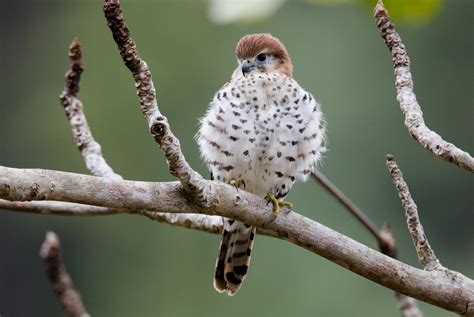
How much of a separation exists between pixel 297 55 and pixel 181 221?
11685mm

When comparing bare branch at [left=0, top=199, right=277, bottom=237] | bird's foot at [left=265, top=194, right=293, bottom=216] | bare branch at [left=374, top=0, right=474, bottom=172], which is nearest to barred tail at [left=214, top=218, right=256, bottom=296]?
bare branch at [left=0, top=199, right=277, bottom=237]

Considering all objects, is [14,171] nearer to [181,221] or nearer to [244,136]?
[181,221]

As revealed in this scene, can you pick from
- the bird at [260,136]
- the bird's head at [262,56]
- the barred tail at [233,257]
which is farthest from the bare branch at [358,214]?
the bird's head at [262,56]

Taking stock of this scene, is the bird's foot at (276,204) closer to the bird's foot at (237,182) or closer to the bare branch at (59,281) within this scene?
the bird's foot at (237,182)

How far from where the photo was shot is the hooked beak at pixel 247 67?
509cm

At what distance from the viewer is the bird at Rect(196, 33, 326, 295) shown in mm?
4641

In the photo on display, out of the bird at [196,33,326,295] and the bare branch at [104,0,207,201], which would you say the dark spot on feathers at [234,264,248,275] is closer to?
the bird at [196,33,326,295]

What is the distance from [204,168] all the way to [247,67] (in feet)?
24.7

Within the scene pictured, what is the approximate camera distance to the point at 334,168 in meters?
13.9

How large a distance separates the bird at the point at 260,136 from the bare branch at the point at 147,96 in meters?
1.30

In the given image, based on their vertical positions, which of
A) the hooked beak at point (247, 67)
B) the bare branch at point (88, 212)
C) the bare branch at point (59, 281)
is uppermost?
the hooked beak at point (247, 67)

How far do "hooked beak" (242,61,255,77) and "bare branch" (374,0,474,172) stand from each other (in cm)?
137

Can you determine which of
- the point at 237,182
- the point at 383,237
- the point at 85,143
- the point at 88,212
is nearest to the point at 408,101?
the point at 383,237

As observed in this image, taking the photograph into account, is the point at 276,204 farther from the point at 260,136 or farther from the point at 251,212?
the point at 260,136
